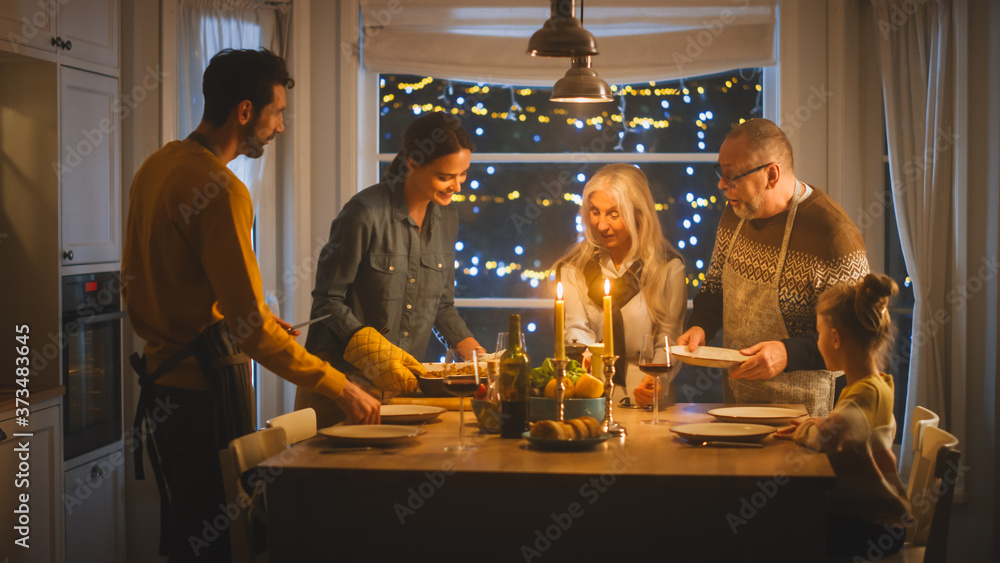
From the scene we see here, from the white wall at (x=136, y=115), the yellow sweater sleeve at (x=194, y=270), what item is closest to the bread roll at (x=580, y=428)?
the yellow sweater sleeve at (x=194, y=270)

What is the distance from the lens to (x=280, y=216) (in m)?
3.91

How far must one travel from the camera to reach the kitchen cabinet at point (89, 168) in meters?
2.96

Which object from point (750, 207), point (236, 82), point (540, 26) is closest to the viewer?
point (236, 82)

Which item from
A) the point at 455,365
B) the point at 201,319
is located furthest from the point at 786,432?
the point at 201,319

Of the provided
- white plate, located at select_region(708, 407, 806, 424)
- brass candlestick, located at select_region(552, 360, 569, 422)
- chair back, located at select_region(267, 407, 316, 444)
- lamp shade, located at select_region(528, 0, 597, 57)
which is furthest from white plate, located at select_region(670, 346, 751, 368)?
chair back, located at select_region(267, 407, 316, 444)

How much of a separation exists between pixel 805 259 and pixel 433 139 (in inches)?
50.4

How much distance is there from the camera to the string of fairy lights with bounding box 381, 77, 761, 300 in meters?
3.93

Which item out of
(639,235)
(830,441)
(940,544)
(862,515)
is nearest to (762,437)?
(830,441)

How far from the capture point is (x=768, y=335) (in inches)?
108

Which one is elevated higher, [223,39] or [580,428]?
[223,39]

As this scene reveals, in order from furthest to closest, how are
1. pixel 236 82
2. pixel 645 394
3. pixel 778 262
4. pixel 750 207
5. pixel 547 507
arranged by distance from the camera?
pixel 750 207 < pixel 778 262 < pixel 645 394 < pixel 236 82 < pixel 547 507

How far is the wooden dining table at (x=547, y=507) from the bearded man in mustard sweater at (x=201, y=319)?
314 mm

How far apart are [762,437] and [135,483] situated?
274cm

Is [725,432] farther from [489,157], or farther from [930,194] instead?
[489,157]
